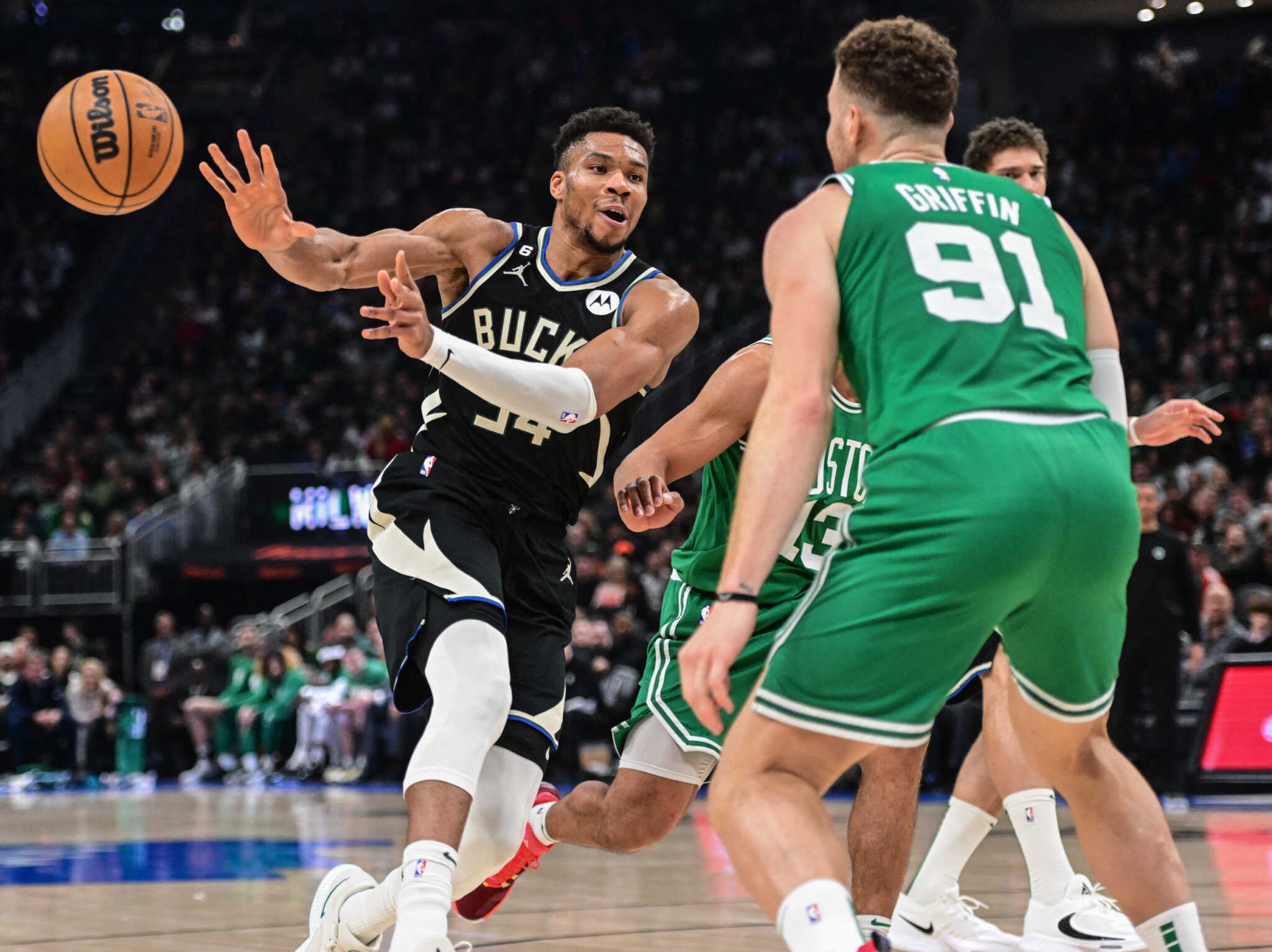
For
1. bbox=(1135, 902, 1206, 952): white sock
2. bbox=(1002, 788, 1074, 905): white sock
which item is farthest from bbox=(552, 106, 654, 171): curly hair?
bbox=(1135, 902, 1206, 952): white sock

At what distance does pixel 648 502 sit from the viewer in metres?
4.22

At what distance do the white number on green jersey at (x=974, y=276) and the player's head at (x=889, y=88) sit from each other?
319 mm

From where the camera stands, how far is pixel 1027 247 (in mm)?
3111

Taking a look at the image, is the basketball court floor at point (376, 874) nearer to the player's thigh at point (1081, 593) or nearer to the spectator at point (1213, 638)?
the spectator at point (1213, 638)

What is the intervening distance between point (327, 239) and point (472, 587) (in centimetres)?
126

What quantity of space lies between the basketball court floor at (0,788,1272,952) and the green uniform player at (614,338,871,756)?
36.8 inches

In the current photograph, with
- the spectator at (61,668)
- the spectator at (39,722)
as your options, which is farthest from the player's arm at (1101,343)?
the spectator at (61,668)

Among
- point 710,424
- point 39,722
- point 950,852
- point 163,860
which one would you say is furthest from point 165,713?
point 710,424

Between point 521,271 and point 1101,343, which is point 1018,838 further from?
point 521,271

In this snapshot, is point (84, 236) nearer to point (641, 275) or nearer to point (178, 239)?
point (178, 239)

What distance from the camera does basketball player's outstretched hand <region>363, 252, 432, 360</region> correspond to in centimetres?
405

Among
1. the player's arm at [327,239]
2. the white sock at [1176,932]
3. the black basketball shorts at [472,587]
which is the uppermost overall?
the player's arm at [327,239]

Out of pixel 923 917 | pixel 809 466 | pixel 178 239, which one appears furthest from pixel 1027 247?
pixel 178 239

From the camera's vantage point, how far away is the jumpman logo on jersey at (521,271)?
5.00 meters
